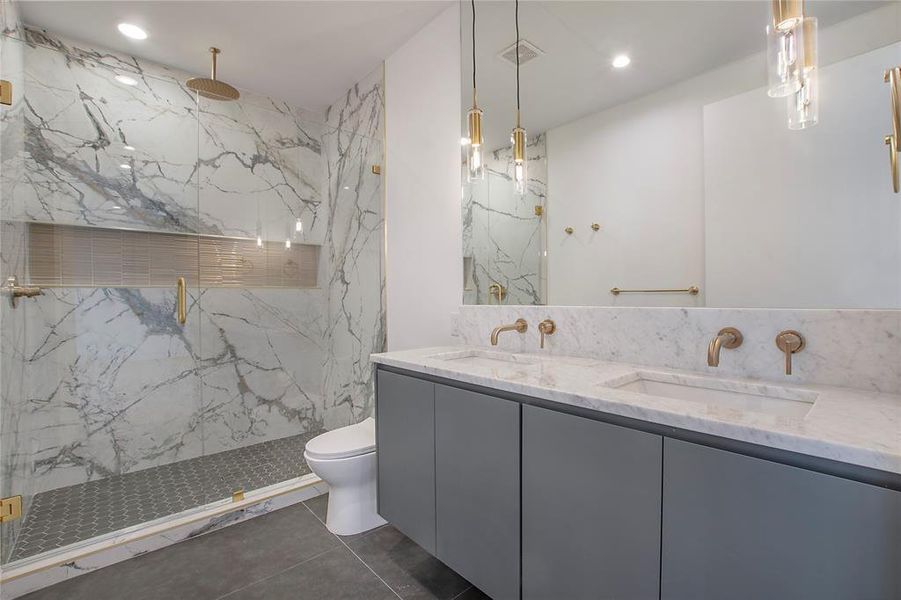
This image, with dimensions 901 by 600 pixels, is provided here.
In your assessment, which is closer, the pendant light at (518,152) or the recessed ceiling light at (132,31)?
the pendant light at (518,152)

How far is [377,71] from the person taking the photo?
2.81m

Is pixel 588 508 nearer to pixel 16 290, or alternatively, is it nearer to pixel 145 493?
pixel 145 493

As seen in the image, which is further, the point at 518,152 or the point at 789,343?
the point at 518,152

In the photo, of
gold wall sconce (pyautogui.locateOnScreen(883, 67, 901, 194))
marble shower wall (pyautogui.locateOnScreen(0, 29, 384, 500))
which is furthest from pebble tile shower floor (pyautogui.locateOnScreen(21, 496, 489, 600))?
gold wall sconce (pyautogui.locateOnScreen(883, 67, 901, 194))

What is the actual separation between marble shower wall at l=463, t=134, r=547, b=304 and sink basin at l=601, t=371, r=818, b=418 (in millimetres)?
633

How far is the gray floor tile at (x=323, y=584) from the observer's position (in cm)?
154

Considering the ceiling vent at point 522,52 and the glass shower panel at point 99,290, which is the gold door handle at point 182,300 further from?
the ceiling vent at point 522,52

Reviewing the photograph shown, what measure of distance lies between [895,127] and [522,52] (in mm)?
1408

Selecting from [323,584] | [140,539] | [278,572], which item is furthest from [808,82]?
[140,539]

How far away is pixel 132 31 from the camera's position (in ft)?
7.82

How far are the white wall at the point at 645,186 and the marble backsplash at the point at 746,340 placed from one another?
0.06 m

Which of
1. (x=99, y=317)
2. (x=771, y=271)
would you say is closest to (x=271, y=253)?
(x=99, y=317)

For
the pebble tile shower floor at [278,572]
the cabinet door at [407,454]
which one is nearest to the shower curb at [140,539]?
the pebble tile shower floor at [278,572]

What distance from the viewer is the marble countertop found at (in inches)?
27.4
